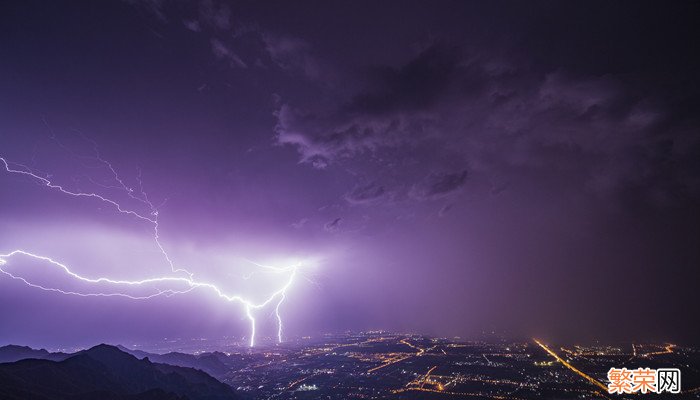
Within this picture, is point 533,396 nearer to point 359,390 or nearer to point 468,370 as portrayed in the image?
point 468,370

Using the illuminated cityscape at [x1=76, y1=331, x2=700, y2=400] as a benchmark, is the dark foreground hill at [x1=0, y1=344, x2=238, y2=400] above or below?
above

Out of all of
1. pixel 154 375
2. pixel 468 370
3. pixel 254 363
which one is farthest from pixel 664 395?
pixel 254 363

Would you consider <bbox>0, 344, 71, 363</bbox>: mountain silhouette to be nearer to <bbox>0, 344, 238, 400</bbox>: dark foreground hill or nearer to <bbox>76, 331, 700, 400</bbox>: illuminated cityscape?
<bbox>76, 331, 700, 400</bbox>: illuminated cityscape

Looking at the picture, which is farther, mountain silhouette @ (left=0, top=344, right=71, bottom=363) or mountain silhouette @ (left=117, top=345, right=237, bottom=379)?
mountain silhouette @ (left=117, top=345, right=237, bottom=379)

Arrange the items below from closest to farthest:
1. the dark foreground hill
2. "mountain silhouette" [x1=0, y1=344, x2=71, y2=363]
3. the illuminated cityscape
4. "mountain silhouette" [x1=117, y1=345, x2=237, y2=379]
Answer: the dark foreground hill, the illuminated cityscape, "mountain silhouette" [x1=0, y1=344, x2=71, y2=363], "mountain silhouette" [x1=117, y1=345, x2=237, y2=379]

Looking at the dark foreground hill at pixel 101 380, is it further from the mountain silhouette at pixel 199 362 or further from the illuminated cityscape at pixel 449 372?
the mountain silhouette at pixel 199 362

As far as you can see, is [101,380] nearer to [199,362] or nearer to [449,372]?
[199,362]

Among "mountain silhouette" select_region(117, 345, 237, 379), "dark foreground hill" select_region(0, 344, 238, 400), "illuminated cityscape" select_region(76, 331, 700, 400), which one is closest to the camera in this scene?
"dark foreground hill" select_region(0, 344, 238, 400)

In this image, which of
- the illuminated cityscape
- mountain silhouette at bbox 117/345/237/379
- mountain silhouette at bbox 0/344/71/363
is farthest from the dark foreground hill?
mountain silhouette at bbox 117/345/237/379

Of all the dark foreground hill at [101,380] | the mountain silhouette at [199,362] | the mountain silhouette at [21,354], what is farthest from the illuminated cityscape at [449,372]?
the mountain silhouette at [21,354]
